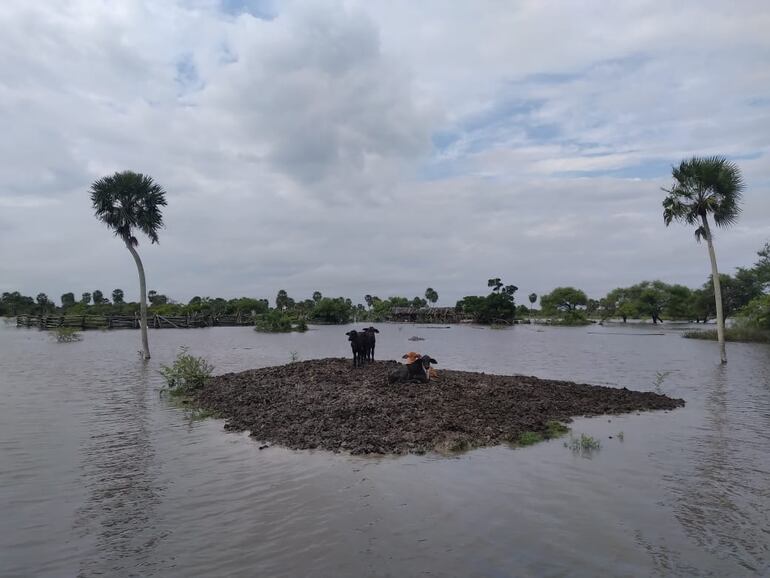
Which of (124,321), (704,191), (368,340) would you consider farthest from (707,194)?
(124,321)

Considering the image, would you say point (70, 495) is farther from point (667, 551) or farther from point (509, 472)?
point (667, 551)

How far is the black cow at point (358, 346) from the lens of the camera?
18.6 meters

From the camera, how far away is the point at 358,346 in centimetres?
1894

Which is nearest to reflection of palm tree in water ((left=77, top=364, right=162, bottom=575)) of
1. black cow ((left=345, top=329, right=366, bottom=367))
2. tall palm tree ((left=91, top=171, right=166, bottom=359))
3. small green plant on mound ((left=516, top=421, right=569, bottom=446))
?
black cow ((left=345, top=329, right=366, bottom=367))

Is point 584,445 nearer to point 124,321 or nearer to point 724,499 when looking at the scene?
point 724,499

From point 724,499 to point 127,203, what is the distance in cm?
3262

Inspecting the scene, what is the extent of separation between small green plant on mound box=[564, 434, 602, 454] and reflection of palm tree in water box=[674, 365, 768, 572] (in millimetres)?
1770

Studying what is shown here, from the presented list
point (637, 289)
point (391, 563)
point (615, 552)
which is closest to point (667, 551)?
point (615, 552)

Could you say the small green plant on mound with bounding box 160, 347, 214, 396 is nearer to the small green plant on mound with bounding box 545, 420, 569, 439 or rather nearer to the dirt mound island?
the dirt mound island

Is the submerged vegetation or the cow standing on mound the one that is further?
the submerged vegetation

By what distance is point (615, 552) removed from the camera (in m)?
6.05

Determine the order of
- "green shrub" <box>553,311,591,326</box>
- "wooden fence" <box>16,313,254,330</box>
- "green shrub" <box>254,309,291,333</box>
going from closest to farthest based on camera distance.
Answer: "wooden fence" <box>16,313,254,330</box> → "green shrub" <box>254,309,291,333</box> → "green shrub" <box>553,311,591,326</box>

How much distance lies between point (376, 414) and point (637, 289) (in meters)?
124

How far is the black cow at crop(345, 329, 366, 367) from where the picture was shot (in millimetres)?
18625
